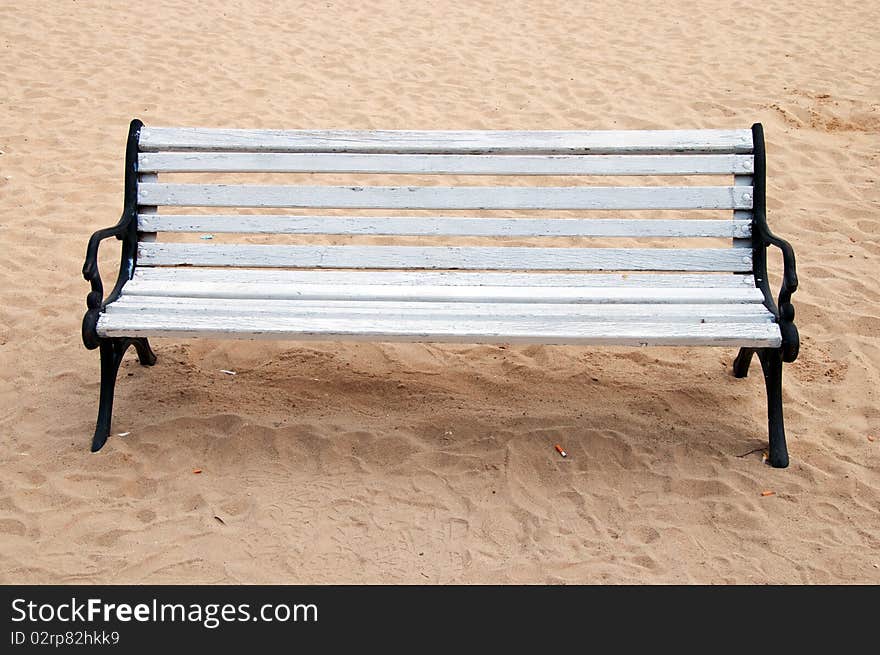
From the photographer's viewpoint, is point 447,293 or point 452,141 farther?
point 452,141

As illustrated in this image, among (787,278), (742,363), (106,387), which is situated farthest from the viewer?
(742,363)

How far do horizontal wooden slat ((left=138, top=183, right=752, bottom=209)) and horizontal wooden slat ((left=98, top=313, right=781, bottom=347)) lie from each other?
63 cm

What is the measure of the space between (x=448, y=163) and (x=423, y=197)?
0.17 meters

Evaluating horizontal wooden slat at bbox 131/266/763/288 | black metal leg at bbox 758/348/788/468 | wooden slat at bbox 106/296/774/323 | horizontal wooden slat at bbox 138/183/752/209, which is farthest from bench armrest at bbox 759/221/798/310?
horizontal wooden slat at bbox 138/183/752/209

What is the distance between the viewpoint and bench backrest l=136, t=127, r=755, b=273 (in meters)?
3.92

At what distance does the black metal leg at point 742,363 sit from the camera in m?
4.16

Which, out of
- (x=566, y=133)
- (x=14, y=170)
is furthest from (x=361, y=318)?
(x=14, y=170)

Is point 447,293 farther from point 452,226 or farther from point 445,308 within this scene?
point 452,226

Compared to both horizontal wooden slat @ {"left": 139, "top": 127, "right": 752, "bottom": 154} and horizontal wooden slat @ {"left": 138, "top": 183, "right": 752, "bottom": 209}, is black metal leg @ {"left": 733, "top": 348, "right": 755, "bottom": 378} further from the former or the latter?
horizontal wooden slat @ {"left": 139, "top": 127, "right": 752, "bottom": 154}

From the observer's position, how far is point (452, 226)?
398cm

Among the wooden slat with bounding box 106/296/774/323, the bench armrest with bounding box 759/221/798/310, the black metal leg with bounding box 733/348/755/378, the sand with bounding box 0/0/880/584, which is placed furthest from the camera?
the black metal leg with bounding box 733/348/755/378

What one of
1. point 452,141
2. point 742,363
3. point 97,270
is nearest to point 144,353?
point 97,270

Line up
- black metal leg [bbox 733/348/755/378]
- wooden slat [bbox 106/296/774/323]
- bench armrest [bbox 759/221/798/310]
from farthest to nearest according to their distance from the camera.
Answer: black metal leg [bbox 733/348/755/378], wooden slat [bbox 106/296/774/323], bench armrest [bbox 759/221/798/310]

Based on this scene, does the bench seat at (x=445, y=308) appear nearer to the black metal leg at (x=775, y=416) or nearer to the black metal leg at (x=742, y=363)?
the black metal leg at (x=775, y=416)
